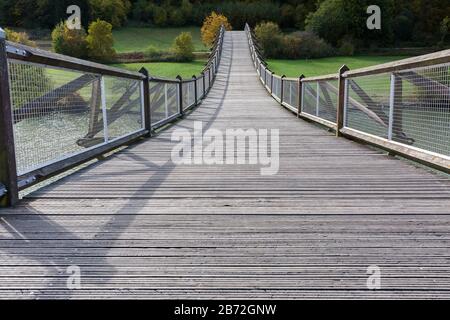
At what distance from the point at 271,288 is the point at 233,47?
149 ft

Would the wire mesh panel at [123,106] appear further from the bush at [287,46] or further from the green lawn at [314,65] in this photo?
the bush at [287,46]

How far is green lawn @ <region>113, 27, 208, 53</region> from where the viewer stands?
59688 mm

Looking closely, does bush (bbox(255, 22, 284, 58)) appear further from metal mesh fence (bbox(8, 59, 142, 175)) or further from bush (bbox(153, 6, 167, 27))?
metal mesh fence (bbox(8, 59, 142, 175))

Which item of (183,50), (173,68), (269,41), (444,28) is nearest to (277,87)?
(173,68)

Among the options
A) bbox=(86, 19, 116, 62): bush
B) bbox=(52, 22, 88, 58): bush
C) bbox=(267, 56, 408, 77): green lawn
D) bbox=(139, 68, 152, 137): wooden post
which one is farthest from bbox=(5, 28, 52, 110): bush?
bbox=(52, 22, 88, 58): bush

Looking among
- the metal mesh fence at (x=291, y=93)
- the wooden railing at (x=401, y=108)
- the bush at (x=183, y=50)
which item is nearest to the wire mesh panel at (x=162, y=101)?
the wooden railing at (x=401, y=108)

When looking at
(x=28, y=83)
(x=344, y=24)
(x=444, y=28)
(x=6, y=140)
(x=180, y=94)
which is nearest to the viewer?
(x=6, y=140)

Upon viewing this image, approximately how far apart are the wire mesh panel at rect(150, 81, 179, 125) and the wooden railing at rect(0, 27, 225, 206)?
1.40 metres

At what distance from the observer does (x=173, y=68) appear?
4156 centimetres

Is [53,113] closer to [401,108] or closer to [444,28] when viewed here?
[401,108]

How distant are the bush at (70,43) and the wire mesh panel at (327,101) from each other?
150ft

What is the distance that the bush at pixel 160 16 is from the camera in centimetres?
7962

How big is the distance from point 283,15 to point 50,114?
259 ft
